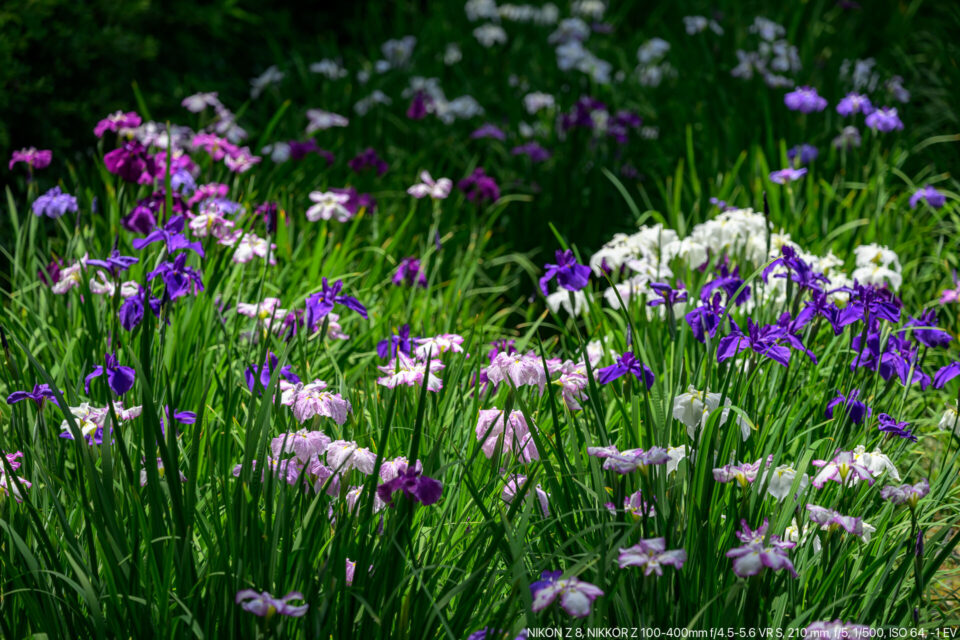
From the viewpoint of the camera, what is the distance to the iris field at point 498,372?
5.59ft

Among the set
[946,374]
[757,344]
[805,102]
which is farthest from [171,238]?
[805,102]

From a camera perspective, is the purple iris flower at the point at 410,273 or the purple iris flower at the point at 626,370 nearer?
the purple iris flower at the point at 626,370

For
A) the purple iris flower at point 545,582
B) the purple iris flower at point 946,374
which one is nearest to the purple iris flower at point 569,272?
the purple iris flower at point 545,582

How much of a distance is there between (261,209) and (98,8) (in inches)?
83.7

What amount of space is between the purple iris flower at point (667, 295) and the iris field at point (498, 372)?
0.02m

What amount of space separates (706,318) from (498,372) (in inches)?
23.4

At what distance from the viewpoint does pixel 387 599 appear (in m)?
1.70

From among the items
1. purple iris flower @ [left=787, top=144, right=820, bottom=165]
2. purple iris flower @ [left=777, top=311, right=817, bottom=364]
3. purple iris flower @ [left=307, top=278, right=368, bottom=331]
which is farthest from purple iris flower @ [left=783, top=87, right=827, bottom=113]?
purple iris flower @ [left=307, top=278, right=368, bottom=331]

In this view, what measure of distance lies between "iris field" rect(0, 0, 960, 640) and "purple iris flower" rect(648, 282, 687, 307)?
0.02 m

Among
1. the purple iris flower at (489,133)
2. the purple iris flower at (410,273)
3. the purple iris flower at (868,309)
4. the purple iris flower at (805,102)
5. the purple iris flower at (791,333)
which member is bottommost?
the purple iris flower at (410,273)

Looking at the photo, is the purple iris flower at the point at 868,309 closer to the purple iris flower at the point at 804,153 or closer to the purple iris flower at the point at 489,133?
the purple iris flower at the point at 804,153

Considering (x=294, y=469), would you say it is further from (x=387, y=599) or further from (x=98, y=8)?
(x=98, y=8)

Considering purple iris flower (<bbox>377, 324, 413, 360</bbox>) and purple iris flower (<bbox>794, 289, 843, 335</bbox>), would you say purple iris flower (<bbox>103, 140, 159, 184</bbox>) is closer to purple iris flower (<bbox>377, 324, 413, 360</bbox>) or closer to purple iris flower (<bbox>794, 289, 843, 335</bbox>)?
purple iris flower (<bbox>377, 324, 413, 360</bbox>)

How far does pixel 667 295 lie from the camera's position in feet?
7.35
